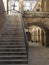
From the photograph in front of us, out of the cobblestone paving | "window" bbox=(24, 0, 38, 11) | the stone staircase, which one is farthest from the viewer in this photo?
"window" bbox=(24, 0, 38, 11)

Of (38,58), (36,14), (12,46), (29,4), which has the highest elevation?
(29,4)

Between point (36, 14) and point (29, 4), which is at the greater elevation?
point (29, 4)

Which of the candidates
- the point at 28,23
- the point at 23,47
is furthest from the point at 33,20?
the point at 23,47

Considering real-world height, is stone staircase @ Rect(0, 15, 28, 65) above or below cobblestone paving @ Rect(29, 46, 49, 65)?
above

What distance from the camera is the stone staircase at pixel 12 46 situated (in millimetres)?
10852

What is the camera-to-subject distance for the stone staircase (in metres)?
10.9

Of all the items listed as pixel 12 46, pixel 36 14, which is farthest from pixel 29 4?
pixel 12 46

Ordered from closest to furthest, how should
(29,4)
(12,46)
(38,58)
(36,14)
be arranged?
(12,46)
(38,58)
(36,14)
(29,4)

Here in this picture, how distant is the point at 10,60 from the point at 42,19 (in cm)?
1344

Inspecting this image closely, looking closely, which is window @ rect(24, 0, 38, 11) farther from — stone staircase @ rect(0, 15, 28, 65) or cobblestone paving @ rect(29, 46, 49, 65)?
stone staircase @ rect(0, 15, 28, 65)

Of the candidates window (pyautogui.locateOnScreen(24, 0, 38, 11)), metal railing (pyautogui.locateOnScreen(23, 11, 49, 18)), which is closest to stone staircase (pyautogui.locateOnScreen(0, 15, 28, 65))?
metal railing (pyautogui.locateOnScreen(23, 11, 49, 18))

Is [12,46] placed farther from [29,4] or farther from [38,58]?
[29,4]

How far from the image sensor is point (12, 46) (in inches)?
483

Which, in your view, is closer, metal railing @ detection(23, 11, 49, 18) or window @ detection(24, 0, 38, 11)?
metal railing @ detection(23, 11, 49, 18)
